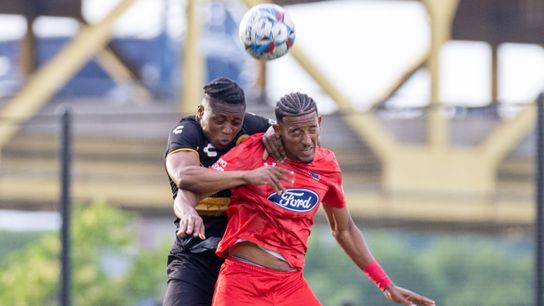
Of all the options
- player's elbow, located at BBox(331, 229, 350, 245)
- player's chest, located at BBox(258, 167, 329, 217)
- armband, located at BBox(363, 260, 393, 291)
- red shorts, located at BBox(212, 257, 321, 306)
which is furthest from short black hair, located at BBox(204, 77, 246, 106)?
armband, located at BBox(363, 260, 393, 291)

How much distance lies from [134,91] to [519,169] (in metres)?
6.74

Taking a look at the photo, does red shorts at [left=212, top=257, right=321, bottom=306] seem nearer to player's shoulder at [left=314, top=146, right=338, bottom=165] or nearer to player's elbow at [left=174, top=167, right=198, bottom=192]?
player's elbow at [left=174, top=167, right=198, bottom=192]

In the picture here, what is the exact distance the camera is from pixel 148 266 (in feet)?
38.4

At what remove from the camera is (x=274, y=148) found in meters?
6.02

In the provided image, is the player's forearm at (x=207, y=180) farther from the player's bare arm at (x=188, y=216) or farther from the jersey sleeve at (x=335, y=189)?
the jersey sleeve at (x=335, y=189)

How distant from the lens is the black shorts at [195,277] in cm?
627

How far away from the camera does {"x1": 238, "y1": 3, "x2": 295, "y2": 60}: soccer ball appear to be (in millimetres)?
6664

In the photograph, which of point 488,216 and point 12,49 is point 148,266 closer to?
point 488,216

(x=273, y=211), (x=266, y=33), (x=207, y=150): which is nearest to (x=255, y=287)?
(x=273, y=211)

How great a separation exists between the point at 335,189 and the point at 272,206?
391 millimetres

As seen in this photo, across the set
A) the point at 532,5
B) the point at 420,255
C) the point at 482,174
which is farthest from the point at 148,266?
the point at 532,5

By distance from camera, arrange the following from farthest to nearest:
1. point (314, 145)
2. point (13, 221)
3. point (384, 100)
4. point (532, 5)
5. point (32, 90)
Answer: point (532, 5) → point (384, 100) → point (32, 90) → point (13, 221) → point (314, 145)

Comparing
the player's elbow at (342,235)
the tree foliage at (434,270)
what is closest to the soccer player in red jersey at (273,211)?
the player's elbow at (342,235)

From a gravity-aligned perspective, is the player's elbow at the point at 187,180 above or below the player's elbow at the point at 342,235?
above
